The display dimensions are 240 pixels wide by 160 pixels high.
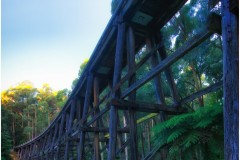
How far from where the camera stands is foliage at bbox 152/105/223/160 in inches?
112

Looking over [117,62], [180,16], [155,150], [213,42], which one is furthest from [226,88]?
[180,16]

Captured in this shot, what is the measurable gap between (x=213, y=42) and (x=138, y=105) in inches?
221

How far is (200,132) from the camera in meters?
2.98

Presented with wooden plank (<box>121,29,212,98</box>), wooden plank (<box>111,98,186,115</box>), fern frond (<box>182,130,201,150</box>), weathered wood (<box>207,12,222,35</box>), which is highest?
weathered wood (<box>207,12,222,35</box>)

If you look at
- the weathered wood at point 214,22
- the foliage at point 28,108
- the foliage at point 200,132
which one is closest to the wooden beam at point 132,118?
the foliage at point 200,132

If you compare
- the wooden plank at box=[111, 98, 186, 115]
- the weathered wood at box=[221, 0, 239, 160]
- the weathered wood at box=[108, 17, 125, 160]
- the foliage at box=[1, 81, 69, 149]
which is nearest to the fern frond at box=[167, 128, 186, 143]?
the wooden plank at box=[111, 98, 186, 115]

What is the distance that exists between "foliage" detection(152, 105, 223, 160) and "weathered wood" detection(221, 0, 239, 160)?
1136mm

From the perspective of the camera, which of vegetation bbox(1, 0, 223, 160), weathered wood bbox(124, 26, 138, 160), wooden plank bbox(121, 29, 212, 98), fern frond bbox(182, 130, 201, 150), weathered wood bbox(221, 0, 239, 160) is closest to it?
weathered wood bbox(221, 0, 239, 160)

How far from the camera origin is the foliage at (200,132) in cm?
285

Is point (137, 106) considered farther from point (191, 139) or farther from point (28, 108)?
point (28, 108)

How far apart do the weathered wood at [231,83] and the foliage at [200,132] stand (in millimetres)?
1136

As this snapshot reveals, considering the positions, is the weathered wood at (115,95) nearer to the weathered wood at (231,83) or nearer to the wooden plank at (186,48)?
the wooden plank at (186,48)

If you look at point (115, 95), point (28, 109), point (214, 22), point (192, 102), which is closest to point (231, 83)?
point (214, 22)

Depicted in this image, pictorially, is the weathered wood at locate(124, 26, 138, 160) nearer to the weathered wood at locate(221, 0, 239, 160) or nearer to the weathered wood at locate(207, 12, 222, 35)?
the weathered wood at locate(207, 12, 222, 35)
